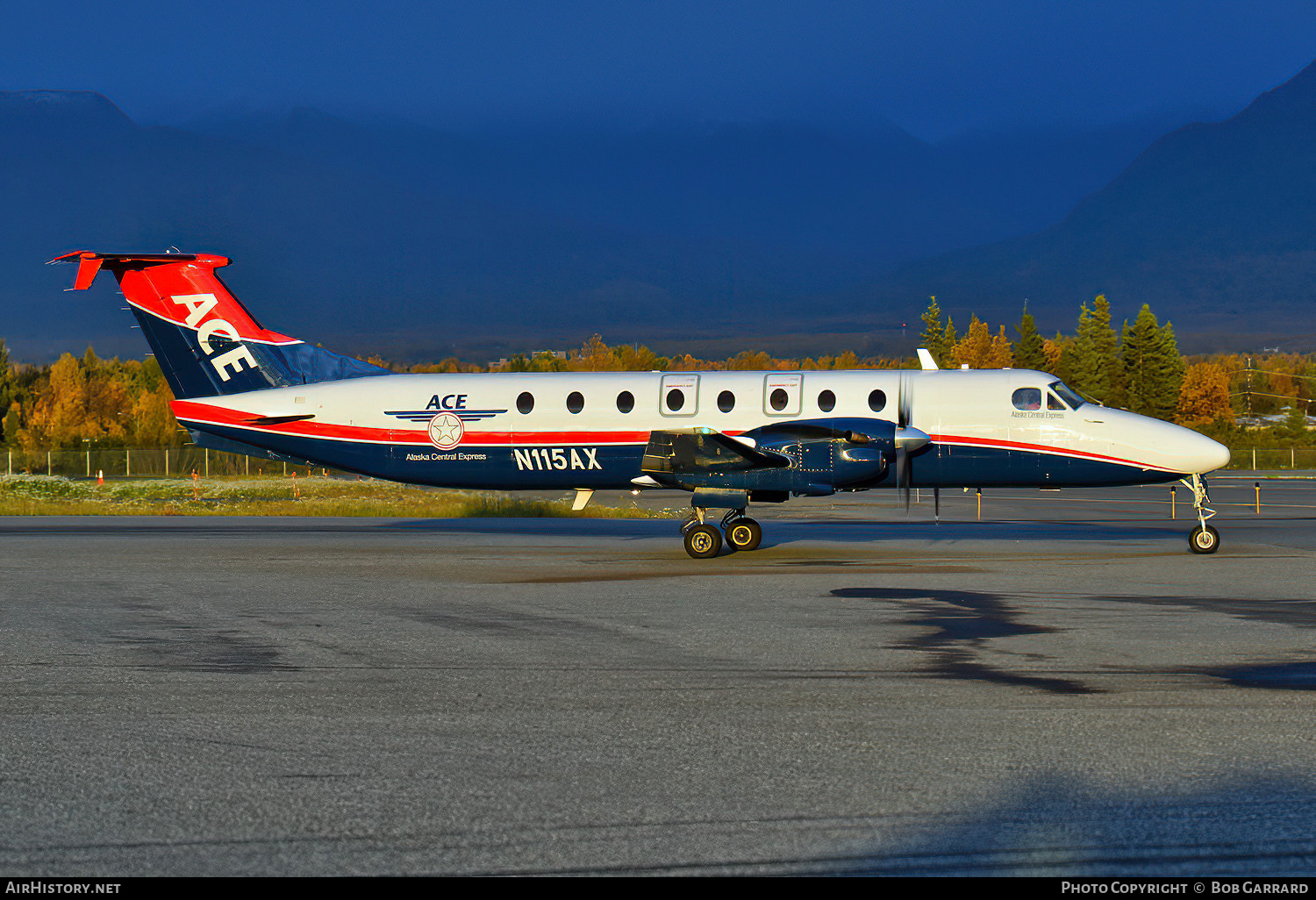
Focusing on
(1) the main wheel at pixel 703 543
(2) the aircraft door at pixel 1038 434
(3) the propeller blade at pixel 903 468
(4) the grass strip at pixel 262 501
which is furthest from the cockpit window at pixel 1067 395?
(4) the grass strip at pixel 262 501

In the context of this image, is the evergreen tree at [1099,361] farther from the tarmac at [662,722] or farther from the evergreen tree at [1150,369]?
the tarmac at [662,722]

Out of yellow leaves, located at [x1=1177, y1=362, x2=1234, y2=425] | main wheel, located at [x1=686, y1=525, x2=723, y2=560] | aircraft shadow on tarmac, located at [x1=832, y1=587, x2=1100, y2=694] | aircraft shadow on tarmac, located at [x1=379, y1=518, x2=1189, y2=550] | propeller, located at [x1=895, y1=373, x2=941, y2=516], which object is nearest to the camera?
aircraft shadow on tarmac, located at [x1=832, y1=587, x2=1100, y2=694]

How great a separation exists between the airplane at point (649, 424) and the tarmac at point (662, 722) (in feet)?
10.6

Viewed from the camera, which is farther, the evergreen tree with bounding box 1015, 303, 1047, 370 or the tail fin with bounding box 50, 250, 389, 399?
the evergreen tree with bounding box 1015, 303, 1047, 370

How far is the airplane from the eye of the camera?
71.1 feet

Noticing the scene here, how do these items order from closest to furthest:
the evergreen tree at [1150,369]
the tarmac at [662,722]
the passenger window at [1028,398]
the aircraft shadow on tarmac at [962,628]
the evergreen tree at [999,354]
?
the tarmac at [662,722] < the aircraft shadow on tarmac at [962,628] < the passenger window at [1028,398] < the evergreen tree at [1150,369] < the evergreen tree at [999,354]

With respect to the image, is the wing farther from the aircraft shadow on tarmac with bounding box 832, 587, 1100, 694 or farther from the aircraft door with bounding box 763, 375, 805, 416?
the aircraft shadow on tarmac with bounding box 832, 587, 1100, 694

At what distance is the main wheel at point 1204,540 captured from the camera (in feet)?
69.3

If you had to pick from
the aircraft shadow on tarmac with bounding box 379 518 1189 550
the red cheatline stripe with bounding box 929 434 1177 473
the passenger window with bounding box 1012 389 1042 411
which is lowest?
the aircraft shadow on tarmac with bounding box 379 518 1189 550

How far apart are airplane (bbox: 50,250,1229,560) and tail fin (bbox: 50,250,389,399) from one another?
39 millimetres

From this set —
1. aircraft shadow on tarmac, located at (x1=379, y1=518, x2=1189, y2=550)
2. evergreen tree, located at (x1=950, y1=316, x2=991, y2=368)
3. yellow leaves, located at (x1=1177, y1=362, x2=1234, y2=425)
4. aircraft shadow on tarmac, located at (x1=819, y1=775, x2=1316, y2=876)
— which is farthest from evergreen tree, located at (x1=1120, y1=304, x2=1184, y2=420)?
aircraft shadow on tarmac, located at (x1=819, y1=775, x2=1316, y2=876)

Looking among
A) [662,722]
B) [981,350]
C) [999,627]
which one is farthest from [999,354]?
[662,722]

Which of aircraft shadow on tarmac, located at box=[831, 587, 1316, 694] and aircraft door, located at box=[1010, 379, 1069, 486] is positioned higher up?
aircraft door, located at box=[1010, 379, 1069, 486]

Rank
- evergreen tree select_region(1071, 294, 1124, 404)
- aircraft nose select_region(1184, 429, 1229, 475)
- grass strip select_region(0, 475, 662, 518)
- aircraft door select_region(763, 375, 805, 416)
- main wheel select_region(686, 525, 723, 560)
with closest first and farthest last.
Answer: main wheel select_region(686, 525, 723, 560) → aircraft nose select_region(1184, 429, 1229, 475) → aircraft door select_region(763, 375, 805, 416) → grass strip select_region(0, 475, 662, 518) → evergreen tree select_region(1071, 294, 1124, 404)
